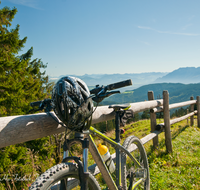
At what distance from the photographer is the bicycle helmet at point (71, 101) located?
1081 mm

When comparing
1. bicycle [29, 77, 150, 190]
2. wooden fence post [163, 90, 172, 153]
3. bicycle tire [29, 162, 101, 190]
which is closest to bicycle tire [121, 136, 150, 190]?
bicycle [29, 77, 150, 190]

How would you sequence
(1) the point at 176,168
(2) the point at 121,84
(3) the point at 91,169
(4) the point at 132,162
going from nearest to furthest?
(2) the point at 121,84 → (3) the point at 91,169 → (4) the point at 132,162 → (1) the point at 176,168

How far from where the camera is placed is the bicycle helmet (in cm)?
108

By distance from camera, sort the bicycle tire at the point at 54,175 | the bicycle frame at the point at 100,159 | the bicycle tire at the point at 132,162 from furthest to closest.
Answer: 1. the bicycle tire at the point at 132,162
2. the bicycle frame at the point at 100,159
3. the bicycle tire at the point at 54,175

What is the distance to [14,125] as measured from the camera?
44.9 inches

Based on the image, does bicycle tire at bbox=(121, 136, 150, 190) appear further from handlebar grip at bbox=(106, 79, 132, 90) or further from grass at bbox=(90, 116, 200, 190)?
handlebar grip at bbox=(106, 79, 132, 90)

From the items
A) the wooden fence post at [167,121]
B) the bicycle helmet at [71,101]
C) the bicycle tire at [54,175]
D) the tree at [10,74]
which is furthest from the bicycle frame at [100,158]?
the tree at [10,74]

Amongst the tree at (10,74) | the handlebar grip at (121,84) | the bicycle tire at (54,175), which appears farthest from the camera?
the tree at (10,74)

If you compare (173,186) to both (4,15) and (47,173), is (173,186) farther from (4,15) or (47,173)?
(4,15)

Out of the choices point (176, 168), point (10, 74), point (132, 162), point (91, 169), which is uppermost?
point (10, 74)

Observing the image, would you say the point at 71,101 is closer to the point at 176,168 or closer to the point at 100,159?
the point at 100,159

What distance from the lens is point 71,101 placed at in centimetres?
109

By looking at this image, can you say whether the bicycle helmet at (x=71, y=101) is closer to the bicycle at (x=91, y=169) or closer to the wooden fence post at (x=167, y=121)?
the bicycle at (x=91, y=169)

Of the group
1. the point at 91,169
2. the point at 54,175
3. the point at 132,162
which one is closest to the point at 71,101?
the point at 54,175
